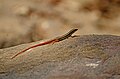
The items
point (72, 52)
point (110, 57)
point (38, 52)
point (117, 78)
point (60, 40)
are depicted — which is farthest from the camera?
point (60, 40)

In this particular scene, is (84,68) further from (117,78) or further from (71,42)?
(71,42)

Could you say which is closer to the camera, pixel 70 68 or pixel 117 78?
pixel 117 78

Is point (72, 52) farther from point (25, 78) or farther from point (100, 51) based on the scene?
point (25, 78)

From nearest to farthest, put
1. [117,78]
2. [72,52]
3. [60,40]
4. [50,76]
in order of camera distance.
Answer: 1. [117,78]
2. [50,76]
3. [72,52]
4. [60,40]

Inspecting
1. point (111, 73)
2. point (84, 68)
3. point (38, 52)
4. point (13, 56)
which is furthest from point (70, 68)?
point (13, 56)

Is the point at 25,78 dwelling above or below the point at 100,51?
below

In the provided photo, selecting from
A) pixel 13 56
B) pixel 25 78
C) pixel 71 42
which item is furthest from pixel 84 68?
pixel 13 56
